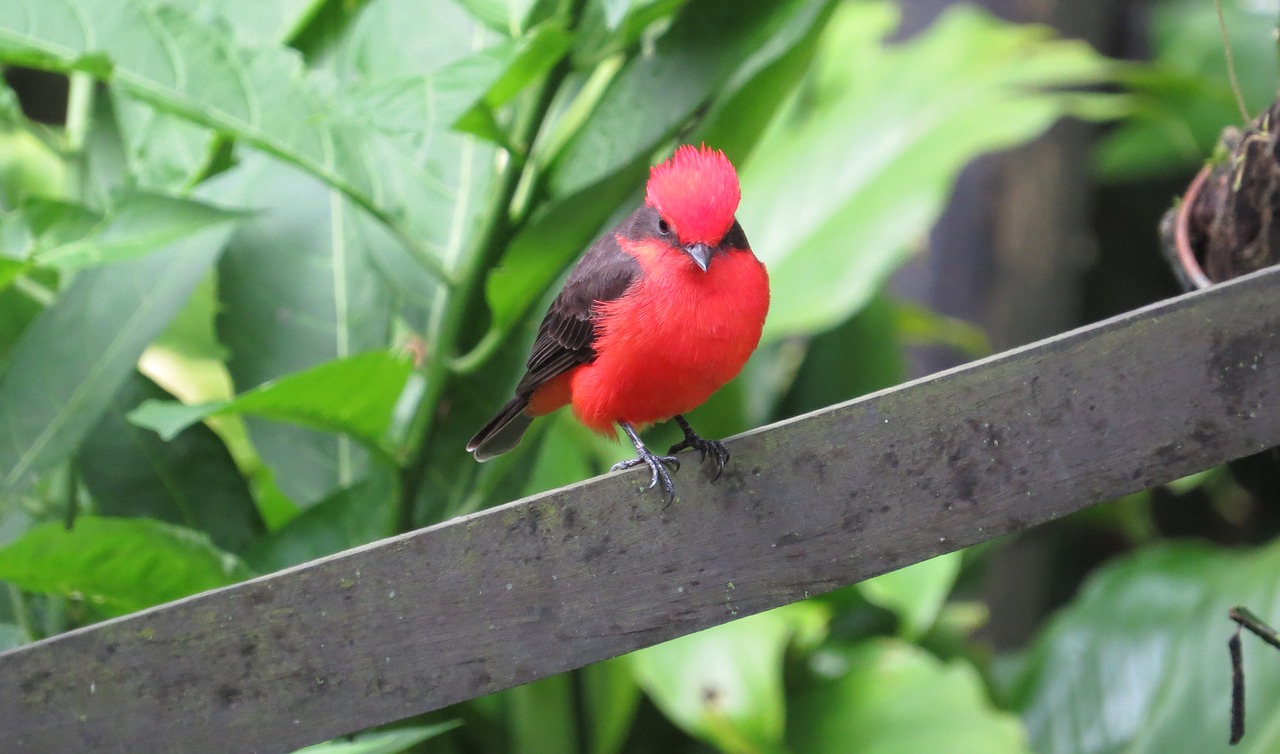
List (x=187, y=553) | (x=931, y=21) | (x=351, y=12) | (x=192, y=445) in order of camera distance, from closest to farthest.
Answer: (x=187, y=553) → (x=192, y=445) → (x=351, y=12) → (x=931, y=21)

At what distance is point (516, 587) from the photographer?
4.14 feet

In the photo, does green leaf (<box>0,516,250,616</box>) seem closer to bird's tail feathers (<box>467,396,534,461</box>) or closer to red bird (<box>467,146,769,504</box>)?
bird's tail feathers (<box>467,396,534,461</box>)

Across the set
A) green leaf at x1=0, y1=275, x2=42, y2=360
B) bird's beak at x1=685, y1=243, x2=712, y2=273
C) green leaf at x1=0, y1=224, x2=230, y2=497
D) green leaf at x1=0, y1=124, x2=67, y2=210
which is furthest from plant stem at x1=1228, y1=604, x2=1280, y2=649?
green leaf at x1=0, y1=124, x2=67, y2=210

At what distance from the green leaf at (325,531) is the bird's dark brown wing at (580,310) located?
1.31ft

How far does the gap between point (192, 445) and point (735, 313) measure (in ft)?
3.63

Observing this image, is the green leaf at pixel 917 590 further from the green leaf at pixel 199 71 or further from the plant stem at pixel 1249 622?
the green leaf at pixel 199 71

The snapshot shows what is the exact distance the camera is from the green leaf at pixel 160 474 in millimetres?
2059

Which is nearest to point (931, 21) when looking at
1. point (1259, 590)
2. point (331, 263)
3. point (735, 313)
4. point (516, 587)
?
point (1259, 590)

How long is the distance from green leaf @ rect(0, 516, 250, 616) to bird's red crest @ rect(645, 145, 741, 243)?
92cm

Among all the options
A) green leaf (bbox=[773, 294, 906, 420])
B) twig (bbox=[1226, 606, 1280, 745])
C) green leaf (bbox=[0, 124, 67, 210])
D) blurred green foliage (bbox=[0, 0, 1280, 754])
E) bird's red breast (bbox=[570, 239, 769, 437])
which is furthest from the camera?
green leaf (bbox=[0, 124, 67, 210])

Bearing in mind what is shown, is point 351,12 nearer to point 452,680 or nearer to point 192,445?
point 192,445

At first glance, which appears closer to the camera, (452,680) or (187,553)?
(452,680)

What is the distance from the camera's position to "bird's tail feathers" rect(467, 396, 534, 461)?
1.74 metres

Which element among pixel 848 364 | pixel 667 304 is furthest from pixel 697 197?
pixel 848 364
